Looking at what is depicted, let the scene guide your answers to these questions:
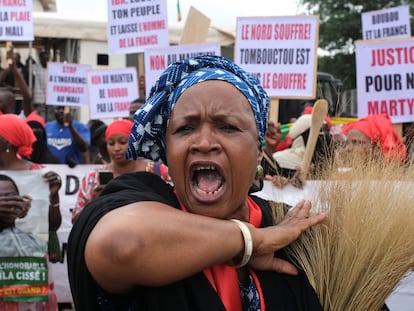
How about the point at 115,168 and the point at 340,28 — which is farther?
the point at 340,28

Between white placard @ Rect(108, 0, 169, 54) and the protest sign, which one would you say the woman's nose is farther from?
white placard @ Rect(108, 0, 169, 54)

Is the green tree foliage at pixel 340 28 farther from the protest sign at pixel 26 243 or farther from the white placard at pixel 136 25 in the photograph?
the protest sign at pixel 26 243

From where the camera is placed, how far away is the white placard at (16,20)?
6754 mm

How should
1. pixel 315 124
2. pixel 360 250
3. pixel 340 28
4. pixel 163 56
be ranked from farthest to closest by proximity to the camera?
1. pixel 340 28
2. pixel 163 56
3. pixel 315 124
4. pixel 360 250

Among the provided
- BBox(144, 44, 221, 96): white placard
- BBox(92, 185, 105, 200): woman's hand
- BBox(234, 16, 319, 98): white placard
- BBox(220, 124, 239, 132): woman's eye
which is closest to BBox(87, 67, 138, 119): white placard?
BBox(144, 44, 221, 96): white placard

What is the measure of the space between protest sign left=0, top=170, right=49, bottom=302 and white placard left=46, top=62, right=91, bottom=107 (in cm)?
359


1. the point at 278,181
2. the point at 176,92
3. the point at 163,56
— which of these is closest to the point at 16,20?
the point at 163,56

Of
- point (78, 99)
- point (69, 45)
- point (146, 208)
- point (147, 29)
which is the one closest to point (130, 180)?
point (146, 208)

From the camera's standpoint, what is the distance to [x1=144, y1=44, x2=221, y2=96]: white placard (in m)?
5.57

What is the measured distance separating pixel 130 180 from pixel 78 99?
242 inches

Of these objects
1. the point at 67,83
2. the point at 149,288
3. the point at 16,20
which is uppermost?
the point at 16,20

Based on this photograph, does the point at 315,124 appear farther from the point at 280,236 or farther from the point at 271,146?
the point at 280,236

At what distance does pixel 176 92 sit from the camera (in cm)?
168

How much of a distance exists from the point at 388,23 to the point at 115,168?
391cm
